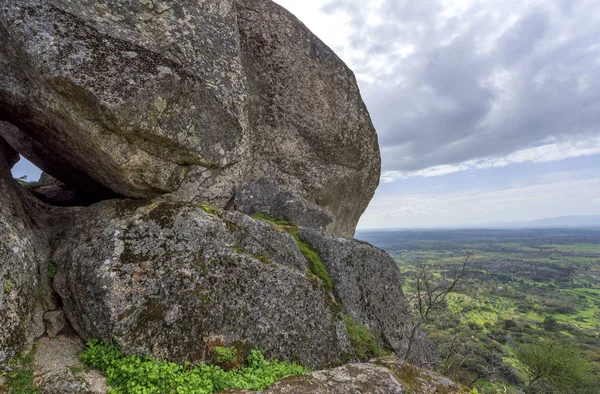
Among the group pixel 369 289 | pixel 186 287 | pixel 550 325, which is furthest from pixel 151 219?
pixel 550 325

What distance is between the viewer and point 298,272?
11.1 metres

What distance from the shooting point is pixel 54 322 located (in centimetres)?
849

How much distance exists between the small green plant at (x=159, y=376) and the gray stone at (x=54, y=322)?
121cm

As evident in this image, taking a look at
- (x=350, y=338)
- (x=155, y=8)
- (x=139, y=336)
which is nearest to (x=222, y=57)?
(x=155, y=8)

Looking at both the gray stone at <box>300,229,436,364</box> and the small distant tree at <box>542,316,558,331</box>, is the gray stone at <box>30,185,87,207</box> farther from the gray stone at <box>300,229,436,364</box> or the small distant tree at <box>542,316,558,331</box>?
the small distant tree at <box>542,316,558,331</box>

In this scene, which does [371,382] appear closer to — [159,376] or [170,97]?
[159,376]

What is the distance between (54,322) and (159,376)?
350cm

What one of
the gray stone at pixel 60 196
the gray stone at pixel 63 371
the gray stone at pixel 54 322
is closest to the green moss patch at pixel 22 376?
the gray stone at pixel 63 371

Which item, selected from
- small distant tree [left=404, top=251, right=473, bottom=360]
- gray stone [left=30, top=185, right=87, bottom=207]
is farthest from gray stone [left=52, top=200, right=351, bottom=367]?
gray stone [left=30, top=185, right=87, bottom=207]

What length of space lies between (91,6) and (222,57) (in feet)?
14.0

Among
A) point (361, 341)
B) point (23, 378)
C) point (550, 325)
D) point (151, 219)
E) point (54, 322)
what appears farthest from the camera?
point (550, 325)

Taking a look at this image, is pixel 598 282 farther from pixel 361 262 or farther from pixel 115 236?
pixel 115 236

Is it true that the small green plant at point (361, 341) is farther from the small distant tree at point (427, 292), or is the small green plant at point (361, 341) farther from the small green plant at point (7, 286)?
the small green plant at point (7, 286)

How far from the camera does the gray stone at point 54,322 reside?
8.41m
